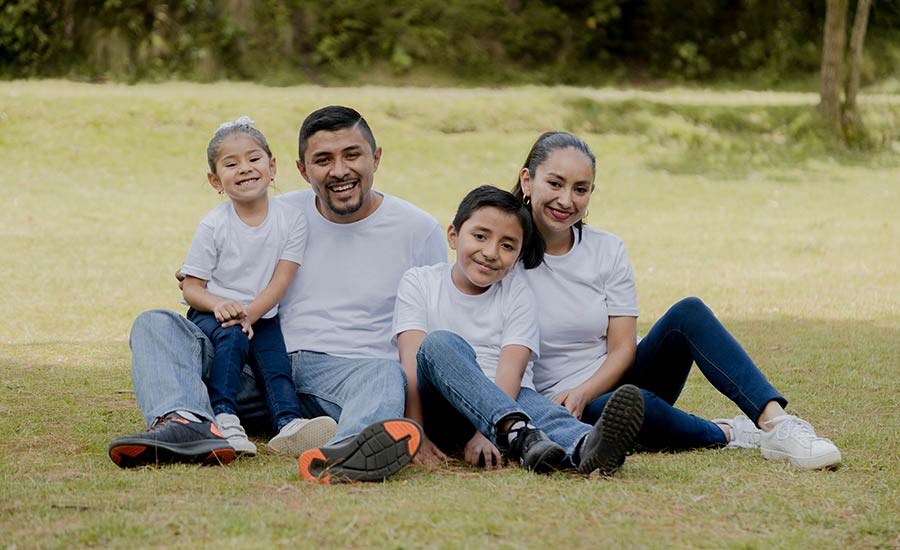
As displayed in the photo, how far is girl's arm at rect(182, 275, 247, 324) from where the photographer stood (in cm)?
462

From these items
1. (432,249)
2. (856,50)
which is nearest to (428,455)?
(432,249)

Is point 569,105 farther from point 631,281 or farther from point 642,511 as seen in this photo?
point 642,511

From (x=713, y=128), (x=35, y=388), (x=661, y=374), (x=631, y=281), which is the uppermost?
(x=713, y=128)

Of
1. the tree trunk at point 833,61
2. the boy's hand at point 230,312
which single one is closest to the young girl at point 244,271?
the boy's hand at point 230,312

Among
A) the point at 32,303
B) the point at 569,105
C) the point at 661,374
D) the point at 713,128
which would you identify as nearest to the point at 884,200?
the point at 713,128

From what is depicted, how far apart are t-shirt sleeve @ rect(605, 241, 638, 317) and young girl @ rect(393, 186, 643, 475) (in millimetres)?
304

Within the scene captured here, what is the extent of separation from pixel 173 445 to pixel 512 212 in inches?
57.6

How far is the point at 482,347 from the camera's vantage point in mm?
4516

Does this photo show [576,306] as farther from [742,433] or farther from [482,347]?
[742,433]

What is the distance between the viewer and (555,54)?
83.6ft

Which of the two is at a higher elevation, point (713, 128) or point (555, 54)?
point (555, 54)

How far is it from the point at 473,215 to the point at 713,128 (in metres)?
15.5

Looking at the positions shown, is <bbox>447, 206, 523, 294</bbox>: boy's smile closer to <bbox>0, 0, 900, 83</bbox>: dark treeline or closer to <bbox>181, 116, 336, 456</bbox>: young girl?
<bbox>181, 116, 336, 456</bbox>: young girl

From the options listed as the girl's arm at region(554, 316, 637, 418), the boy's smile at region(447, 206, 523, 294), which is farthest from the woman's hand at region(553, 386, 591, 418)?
the boy's smile at region(447, 206, 523, 294)
